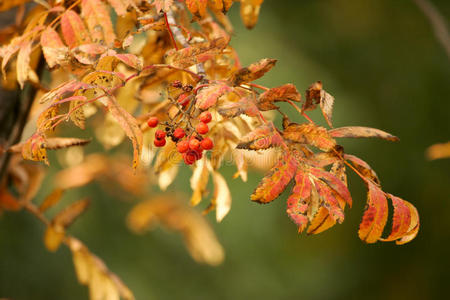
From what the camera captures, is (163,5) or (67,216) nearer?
(163,5)

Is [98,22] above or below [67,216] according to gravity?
above

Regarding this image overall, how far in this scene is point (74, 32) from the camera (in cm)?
84

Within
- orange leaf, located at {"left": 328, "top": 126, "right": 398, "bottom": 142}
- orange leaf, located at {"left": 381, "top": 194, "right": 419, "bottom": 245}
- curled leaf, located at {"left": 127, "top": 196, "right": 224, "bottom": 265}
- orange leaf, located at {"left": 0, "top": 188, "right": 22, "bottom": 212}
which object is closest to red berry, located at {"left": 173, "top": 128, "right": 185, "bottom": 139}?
orange leaf, located at {"left": 328, "top": 126, "right": 398, "bottom": 142}

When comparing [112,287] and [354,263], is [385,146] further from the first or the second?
[112,287]

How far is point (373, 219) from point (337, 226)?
376 cm

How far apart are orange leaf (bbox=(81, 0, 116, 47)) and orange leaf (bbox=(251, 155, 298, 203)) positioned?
0.41m

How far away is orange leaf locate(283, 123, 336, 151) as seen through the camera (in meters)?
0.63

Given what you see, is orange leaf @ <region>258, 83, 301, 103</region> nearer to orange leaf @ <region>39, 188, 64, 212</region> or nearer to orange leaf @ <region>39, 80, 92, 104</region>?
orange leaf @ <region>39, 80, 92, 104</region>

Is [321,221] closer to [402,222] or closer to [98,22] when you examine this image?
[402,222]

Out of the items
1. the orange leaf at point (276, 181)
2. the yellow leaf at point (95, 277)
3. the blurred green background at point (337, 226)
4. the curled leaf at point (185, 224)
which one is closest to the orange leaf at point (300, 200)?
the orange leaf at point (276, 181)

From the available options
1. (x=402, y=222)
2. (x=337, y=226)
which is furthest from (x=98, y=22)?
(x=337, y=226)

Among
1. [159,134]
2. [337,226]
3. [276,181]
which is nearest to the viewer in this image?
[276,181]

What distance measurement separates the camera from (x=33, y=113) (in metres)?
1.30

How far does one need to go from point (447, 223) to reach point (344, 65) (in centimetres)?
172
